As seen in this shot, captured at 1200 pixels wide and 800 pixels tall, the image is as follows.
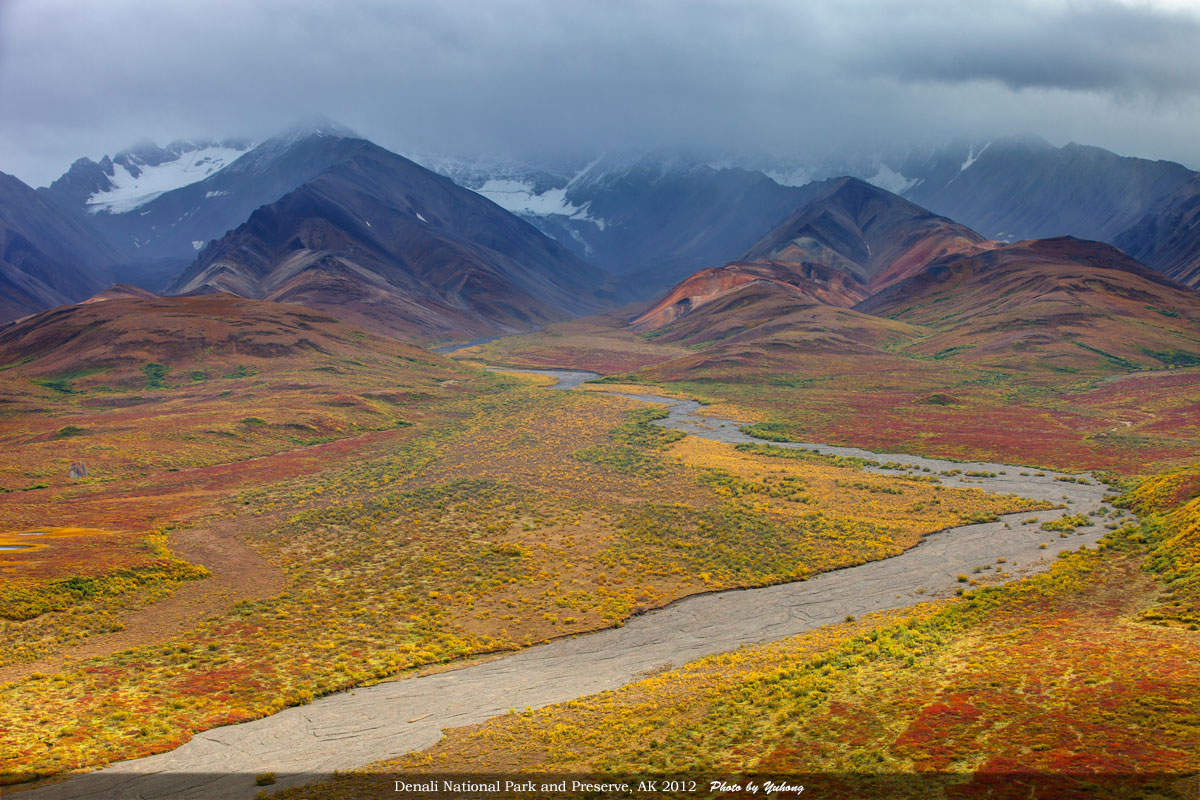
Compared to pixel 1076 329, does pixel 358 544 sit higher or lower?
lower

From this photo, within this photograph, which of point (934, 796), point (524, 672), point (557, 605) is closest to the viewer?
point (934, 796)

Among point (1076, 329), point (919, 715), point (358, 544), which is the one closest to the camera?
point (919, 715)

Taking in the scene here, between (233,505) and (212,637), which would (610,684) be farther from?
(233,505)

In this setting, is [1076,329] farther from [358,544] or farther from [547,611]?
[358,544]

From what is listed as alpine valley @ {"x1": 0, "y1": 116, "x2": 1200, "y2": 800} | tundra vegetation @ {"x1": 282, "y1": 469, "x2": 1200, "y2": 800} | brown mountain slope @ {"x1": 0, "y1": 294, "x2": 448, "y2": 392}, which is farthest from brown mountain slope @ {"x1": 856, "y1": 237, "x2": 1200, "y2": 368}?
tundra vegetation @ {"x1": 282, "y1": 469, "x2": 1200, "y2": 800}

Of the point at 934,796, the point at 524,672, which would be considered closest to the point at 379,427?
the point at 524,672

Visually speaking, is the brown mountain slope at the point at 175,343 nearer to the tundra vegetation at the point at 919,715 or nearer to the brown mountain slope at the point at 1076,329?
the brown mountain slope at the point at 1076,329

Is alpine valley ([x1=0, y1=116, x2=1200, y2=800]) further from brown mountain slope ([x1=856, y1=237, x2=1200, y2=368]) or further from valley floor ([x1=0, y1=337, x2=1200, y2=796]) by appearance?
brown mountain slope ([x1=856, y1=237, x2=1200, y2=368])

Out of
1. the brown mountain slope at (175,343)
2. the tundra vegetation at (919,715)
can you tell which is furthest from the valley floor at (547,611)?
the brown mountain slope at (175,343)

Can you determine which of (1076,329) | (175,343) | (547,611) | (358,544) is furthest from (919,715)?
(1076,329)

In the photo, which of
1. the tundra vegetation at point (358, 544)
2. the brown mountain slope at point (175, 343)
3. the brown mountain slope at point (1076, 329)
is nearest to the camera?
the tundra vegetation at point (358, 544)

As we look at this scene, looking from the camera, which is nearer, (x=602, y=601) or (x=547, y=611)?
(x=547, y=611)
